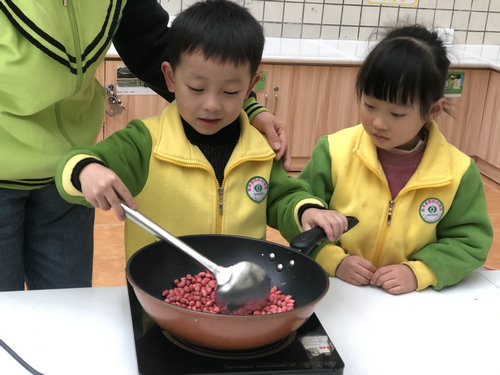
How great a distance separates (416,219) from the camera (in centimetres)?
140

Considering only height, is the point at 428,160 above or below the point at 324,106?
above

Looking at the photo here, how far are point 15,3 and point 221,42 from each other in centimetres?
36

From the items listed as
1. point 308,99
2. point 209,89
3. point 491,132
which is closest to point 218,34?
point 209,89

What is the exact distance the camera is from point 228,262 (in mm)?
1156

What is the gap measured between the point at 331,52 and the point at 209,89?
2.68m

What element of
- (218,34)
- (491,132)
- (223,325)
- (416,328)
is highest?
(218,34)

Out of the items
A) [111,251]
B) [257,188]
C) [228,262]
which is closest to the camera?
[228,262]

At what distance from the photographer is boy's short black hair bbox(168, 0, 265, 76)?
123 cm

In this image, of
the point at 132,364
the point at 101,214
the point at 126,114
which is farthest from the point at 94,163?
the point at 126,114

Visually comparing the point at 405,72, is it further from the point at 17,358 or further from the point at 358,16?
the point at 358,16

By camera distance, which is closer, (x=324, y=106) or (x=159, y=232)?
(x=159, y=232)

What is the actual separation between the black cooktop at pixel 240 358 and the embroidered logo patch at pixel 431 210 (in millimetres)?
484

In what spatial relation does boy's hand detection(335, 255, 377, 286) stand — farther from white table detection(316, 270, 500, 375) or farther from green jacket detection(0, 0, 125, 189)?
green jacket detection(0, 0, 125, 189)

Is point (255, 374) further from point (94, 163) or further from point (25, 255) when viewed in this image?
point (25, 255)
